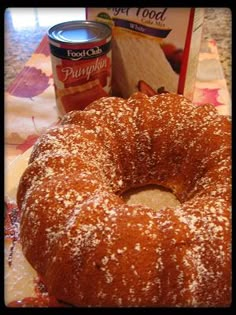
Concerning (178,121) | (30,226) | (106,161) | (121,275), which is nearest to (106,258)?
(121,275)

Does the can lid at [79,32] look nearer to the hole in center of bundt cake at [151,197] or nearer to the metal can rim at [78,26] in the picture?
the metal can rim at [78,26]

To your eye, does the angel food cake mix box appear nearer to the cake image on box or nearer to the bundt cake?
the cake image on box

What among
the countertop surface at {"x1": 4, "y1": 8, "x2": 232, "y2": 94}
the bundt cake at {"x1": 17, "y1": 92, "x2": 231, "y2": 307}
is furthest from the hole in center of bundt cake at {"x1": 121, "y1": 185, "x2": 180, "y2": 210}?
the countertop surface at {"x1": 4, "y1": 8, "x2": 232, "y2": 94}

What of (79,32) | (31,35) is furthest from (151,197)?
(31,35)

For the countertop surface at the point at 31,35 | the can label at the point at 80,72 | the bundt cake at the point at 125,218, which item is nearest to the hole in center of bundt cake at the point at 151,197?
the bundt cake at the point at 125,218

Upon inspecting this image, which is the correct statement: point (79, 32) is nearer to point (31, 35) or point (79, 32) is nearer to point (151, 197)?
point (151, 197)
